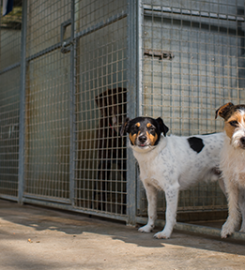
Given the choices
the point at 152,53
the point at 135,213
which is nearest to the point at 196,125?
the point at 152,53

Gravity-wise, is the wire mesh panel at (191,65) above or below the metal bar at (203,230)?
above

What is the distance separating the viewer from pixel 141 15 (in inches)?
157

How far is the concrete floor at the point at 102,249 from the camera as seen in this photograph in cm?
236

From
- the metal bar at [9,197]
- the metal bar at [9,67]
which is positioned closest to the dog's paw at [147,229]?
the metal bar at [9,197]

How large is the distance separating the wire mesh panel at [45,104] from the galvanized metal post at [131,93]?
1717 mm

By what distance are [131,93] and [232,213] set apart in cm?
177

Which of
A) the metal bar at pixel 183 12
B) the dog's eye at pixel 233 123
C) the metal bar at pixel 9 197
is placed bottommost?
the metal bar at pixel 9 197

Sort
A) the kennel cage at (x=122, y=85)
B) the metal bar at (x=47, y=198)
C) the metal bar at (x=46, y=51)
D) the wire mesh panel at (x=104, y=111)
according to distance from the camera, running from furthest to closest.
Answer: the metal bar at (x=46, y=51) → the metal bar at (x=47, y=198) → the wire mesh panel at (x=104, y=111) → the kennel cage at (x=122, y=85)

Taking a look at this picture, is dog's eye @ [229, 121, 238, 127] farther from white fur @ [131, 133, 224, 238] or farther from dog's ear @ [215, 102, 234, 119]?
white fur @ [131, 133, 224, 238]

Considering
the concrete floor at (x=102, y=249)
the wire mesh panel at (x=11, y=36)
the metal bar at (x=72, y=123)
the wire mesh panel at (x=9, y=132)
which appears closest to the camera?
the concrete floor at (x=102, y=249)

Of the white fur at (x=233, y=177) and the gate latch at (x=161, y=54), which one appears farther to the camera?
the gate latch at (x=161, y=54)

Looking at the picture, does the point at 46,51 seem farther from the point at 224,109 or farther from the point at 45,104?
the point at 224,109

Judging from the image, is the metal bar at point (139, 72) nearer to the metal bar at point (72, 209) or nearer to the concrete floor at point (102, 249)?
the metal bar at point (72, 209)

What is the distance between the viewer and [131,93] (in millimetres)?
3979
